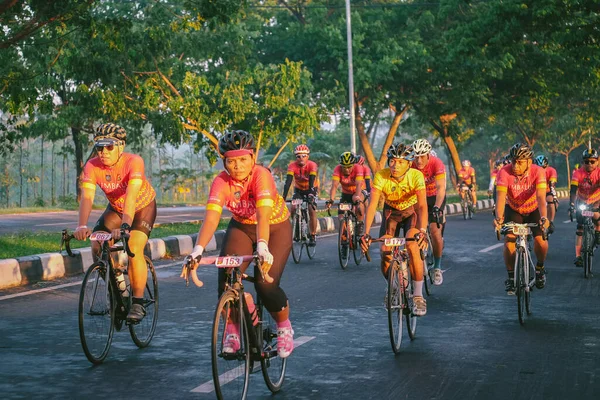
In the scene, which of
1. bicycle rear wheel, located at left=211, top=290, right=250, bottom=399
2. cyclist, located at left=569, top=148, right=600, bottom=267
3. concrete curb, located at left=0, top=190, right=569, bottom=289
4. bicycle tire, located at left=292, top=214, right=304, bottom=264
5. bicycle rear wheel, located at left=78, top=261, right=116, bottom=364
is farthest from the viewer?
bicycle tire, located at left=292, top=214, right=304, bottom=264

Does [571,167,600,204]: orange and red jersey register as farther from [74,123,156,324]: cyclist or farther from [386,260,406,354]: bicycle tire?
[74,123,156,324]: cyclist

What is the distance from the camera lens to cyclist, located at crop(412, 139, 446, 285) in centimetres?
1246

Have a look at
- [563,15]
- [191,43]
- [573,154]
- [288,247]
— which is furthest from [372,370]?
[573,154]

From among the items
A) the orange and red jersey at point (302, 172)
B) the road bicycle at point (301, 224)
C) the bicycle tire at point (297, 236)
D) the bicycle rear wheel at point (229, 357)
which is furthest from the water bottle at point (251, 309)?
the orange and red jersey at point (302, 172)

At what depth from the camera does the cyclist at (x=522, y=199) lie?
10.9 metres

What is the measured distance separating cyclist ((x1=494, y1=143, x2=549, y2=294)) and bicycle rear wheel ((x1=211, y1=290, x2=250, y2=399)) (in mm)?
4968

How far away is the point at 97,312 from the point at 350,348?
2.15 metres

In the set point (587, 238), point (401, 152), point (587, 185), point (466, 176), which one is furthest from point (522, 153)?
point (466, 176)

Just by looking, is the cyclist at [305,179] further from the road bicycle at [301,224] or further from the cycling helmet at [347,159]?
the cycling helmet at [347,159]

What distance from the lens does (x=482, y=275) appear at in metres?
14.4

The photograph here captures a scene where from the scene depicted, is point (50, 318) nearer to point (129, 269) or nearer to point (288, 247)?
point (129, 269)

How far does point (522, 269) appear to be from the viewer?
1019 cm

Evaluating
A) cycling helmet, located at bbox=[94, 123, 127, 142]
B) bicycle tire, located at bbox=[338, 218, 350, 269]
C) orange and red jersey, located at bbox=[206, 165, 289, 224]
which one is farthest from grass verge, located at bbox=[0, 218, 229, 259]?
orange and red jersey, located at bbox=[206, 165, 289, 224]

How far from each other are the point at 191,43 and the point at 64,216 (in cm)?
719
